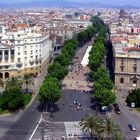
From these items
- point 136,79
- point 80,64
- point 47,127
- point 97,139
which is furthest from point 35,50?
point 97,139

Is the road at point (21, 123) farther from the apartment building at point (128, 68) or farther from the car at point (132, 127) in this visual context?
the apartment building at point (128, 68)

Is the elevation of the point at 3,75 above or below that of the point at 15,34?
below

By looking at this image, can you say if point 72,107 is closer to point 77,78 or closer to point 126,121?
point 126,121

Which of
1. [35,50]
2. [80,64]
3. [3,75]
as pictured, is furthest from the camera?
[80,64]

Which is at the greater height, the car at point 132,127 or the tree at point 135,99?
the tree at point 135,99

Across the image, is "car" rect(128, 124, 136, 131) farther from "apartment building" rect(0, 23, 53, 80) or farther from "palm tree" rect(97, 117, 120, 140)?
"apartment building" rect(0, 23, 53, 80)

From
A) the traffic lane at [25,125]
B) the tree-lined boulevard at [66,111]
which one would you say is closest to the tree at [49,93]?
the tree-lined boulevard at [66,111]

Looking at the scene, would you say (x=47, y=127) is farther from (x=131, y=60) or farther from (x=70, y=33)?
(x=70, y=33)
